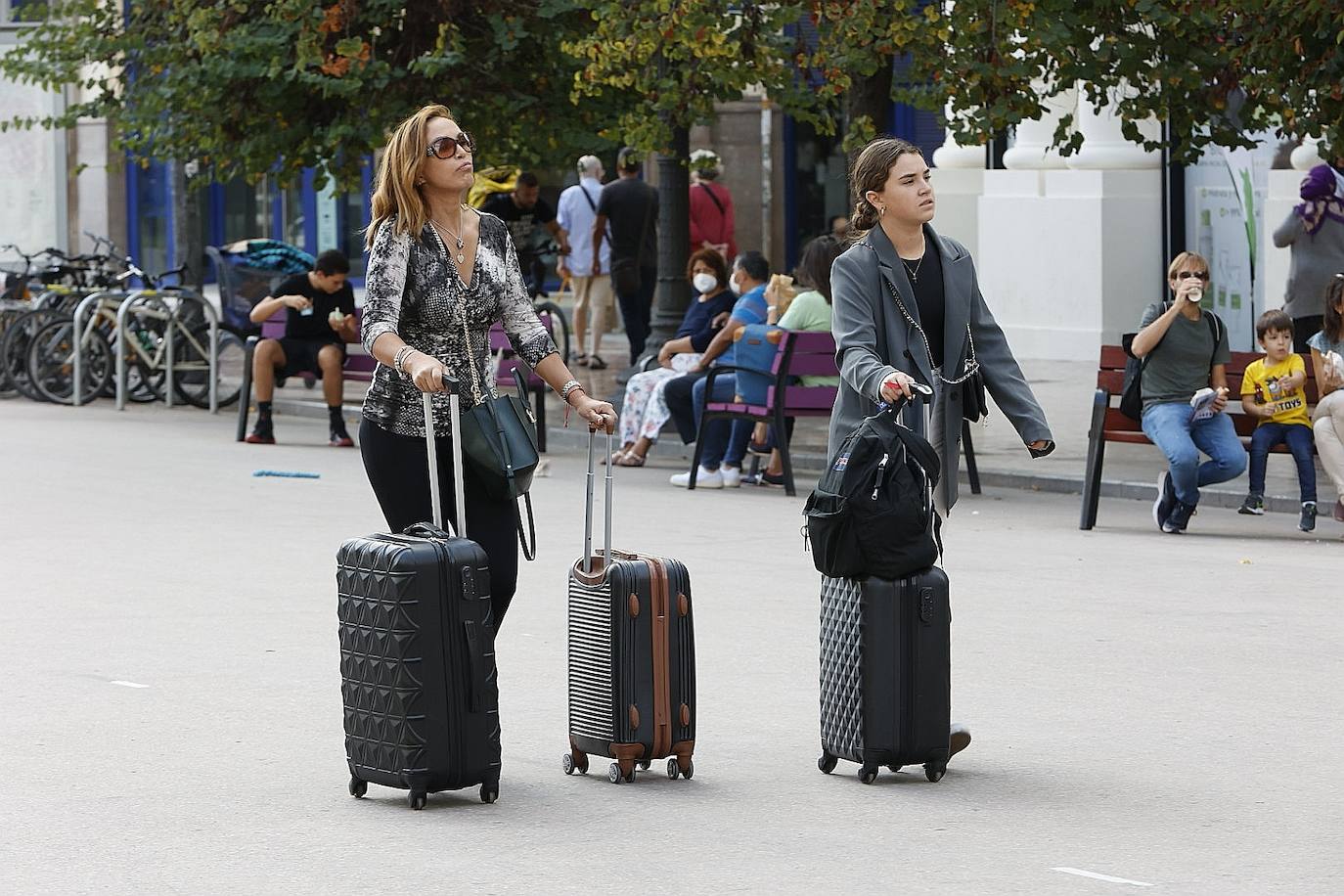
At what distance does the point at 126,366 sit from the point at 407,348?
44.1 ft

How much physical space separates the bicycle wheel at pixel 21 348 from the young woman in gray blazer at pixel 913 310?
14198mm

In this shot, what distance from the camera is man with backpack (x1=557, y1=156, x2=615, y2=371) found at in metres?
21.8

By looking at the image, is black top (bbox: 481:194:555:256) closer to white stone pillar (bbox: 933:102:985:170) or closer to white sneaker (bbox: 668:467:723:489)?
white stone pillar (bbox: 933:102:985:170)

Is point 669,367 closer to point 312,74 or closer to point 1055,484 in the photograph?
point 1055,484

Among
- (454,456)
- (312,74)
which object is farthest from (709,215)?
(454,456)

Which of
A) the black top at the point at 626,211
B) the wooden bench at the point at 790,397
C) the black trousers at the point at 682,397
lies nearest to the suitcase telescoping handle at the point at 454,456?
the wooden bench at the point at 790,397

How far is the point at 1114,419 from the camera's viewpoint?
39.7 feet

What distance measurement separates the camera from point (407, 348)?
6.19m

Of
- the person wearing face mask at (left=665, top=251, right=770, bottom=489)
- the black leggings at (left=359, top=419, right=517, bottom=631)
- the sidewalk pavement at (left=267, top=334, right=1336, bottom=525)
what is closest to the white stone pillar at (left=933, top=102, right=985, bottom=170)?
the sidewalk pavement at (left=267, top=334, right=1336, bottom=525)

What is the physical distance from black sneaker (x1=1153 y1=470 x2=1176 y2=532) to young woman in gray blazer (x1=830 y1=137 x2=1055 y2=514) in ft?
16.9

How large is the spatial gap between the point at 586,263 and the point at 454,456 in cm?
1580

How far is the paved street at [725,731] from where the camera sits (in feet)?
17.8

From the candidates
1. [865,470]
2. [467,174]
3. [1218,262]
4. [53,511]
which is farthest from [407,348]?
[1218,262]

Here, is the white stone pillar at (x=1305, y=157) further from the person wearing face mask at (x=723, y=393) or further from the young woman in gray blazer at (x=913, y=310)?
the young woman in gray blazer at (x=913, y=310)
